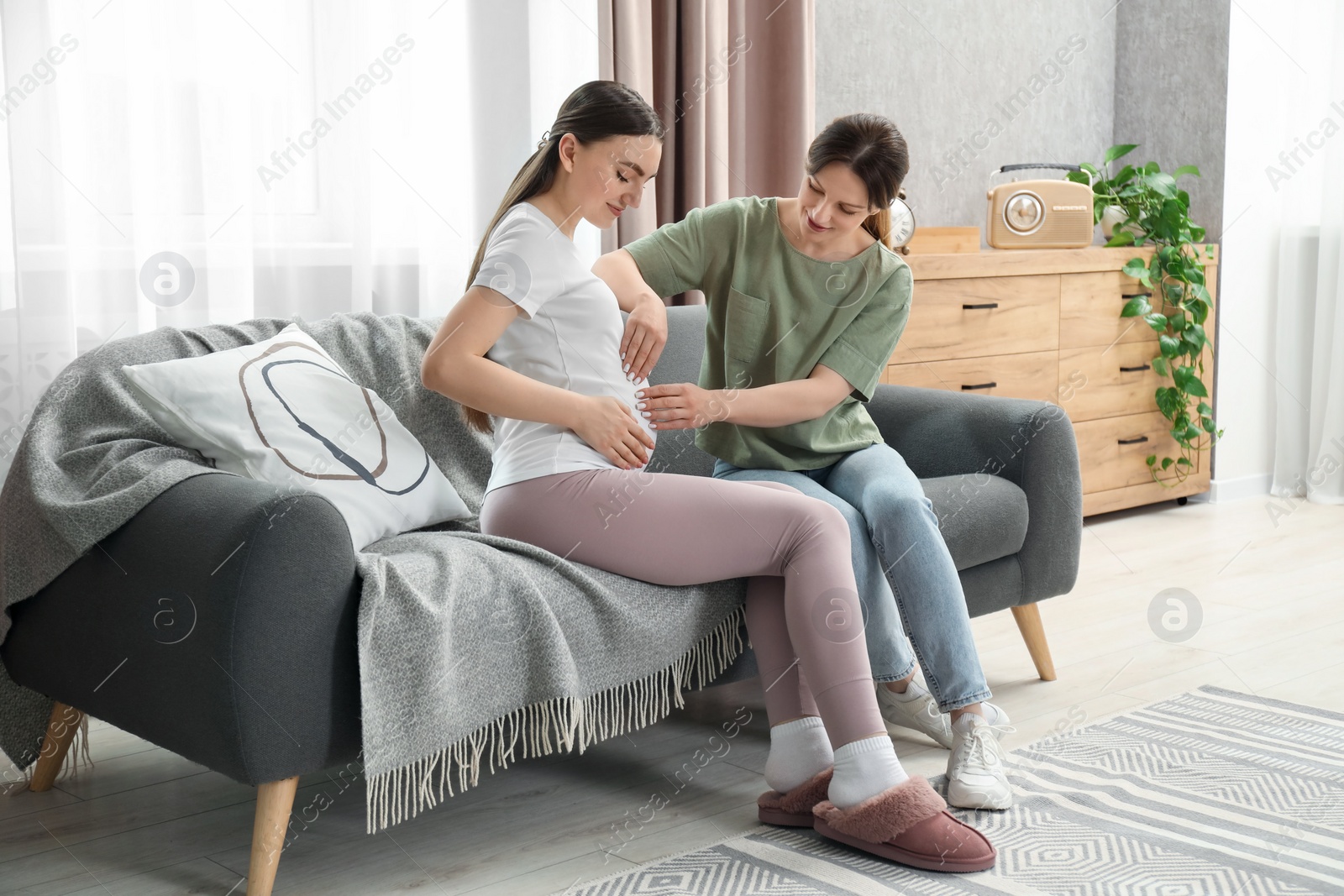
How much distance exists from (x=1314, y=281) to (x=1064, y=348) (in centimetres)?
116

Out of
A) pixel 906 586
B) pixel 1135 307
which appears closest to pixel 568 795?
pixel 906 586

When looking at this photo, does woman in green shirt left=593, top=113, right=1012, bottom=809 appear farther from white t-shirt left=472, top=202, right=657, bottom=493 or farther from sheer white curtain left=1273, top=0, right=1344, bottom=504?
sheer white curtain left=1273, top=0, right=1344, bottom=504

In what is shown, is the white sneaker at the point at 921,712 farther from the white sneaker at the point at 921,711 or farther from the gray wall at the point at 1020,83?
the gray wall at the point at 1020,83

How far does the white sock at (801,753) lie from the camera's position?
170 cm

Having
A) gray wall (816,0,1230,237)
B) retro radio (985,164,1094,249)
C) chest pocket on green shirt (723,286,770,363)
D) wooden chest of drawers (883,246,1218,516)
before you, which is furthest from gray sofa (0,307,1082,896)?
gray wall (816,0,1230,237)

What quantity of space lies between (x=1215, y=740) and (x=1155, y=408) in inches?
82.9

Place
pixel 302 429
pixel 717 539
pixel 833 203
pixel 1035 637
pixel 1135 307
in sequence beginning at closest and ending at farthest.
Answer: pixel 717 539 < pixel 302 429 < pixel 833 203 < pixel 1035 637 < pixel 1135 307

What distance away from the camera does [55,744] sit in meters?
1.88

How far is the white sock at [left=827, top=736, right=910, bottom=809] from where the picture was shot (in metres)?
1.59

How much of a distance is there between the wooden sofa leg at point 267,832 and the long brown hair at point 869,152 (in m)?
1.14

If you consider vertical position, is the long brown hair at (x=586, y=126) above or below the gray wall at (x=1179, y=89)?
below

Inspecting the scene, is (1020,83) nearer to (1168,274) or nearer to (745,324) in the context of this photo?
(1168,274)

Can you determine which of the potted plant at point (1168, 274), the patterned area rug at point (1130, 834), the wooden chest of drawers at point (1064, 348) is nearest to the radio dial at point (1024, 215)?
the wooden chest of drawers at point (1064, 348)

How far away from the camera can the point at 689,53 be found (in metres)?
2.83
